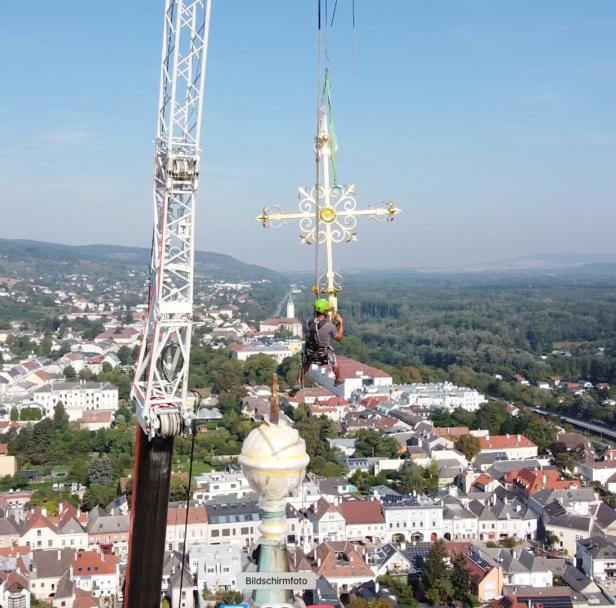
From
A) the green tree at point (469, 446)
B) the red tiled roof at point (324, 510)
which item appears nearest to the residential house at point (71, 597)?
the red tiled roof at point (324, 510)

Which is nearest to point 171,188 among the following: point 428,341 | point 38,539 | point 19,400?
point 38,539

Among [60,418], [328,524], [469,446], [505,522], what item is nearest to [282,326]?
[60,418]

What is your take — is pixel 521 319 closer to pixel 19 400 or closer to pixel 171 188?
pixel 19 400

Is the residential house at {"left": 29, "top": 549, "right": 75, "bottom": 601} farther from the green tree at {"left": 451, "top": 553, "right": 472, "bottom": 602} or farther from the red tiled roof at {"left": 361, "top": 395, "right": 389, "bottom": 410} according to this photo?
the red tiled roof at {"left": 361, "top": 395, "right": 389, "bottom": 410}

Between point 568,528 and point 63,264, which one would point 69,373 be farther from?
point 63,264

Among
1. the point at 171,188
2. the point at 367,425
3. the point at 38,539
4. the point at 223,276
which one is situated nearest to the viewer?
the point at 171,188

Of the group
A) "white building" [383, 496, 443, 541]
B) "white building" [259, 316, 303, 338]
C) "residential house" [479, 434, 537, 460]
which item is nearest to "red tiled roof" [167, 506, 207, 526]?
"white building" [383, 496, 443, 541]
